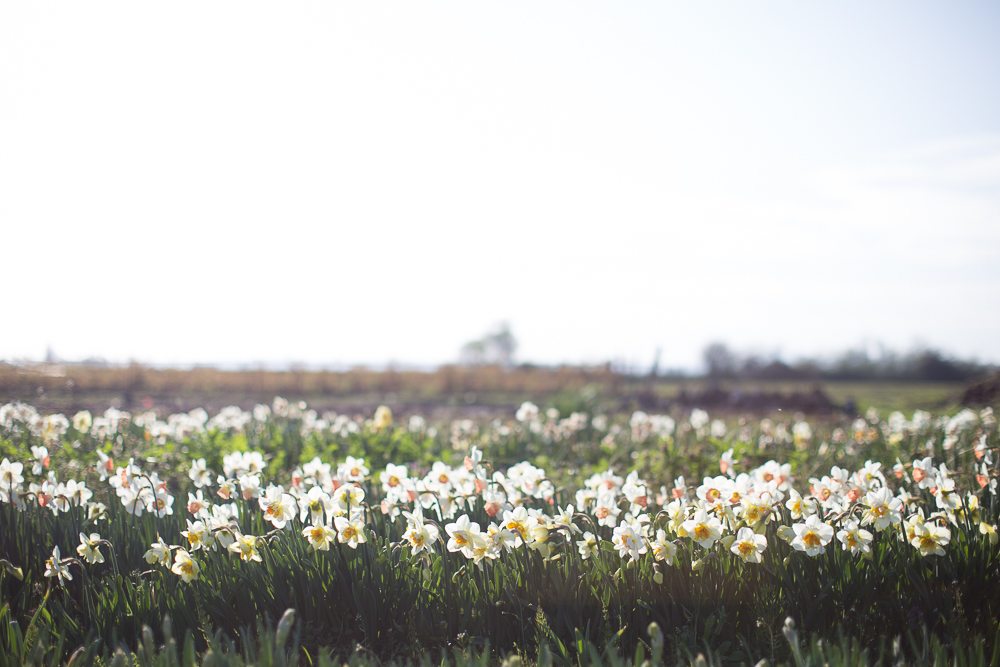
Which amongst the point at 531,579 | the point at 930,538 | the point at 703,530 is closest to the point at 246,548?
the point at 531,579

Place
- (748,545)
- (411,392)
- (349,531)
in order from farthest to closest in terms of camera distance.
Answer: (411,392), (349,531), (748,545)

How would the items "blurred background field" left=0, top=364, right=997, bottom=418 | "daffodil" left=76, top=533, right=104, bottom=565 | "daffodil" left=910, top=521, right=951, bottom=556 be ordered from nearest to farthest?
"daffodil" left=910, top=521, right=951, bottom=556, "daffodil" left=76, top=533, right=104, bottom=565, "blurred background field" left=0, top=364, right=997, bottom=418

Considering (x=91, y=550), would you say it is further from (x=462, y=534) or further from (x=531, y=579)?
(x=531, y=579)

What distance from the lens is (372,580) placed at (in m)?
3.45

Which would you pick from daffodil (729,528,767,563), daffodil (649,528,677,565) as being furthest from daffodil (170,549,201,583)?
daffodil (729,528,767,563)

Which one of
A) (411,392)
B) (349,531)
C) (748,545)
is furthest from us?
(411,392)

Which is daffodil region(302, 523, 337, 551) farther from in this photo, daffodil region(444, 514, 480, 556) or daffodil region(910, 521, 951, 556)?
daffodil region(910, 521, 951, 556)

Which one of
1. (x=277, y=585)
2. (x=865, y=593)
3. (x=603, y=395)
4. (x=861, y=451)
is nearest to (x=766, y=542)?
(x=865, y=593)

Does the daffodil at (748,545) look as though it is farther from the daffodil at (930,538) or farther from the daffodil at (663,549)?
the daffodil at (930,538)

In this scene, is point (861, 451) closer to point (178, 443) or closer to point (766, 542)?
point (766, 542)

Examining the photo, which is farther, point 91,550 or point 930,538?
point 91,550

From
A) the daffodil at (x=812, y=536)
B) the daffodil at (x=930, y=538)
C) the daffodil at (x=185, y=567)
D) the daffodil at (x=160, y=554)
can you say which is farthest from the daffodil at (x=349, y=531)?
the daffodil at (x=930, y=538)

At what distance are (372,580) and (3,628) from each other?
59.7 inches

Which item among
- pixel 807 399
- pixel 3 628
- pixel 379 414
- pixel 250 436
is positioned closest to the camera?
pixel 3 628
